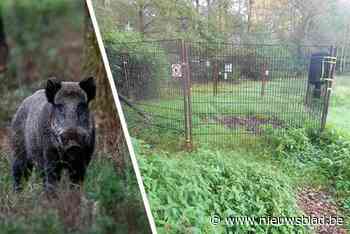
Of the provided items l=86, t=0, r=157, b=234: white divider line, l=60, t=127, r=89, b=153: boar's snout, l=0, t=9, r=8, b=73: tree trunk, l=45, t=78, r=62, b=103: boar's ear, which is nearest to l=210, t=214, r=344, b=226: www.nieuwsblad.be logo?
l=86, t=0, r=157, b=234: white divider line

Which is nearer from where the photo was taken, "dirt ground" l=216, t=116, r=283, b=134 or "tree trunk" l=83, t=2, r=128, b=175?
"tree trunk" l=83, t=2, r=128, b=175

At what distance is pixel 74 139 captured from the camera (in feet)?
2.59

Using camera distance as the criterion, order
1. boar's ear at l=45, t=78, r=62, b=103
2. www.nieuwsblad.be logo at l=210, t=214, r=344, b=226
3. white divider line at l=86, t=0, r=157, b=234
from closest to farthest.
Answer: boar's ear at l=45, t=78, r=62, b=103 < white divider line at l=86, t=0, r=157, b=234 < www.nieuwsblad.be logo at l=210, t=214, r=344, b=226

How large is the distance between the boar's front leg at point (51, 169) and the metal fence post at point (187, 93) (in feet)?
1.39

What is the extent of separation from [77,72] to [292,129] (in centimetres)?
67

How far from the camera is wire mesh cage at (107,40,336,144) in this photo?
42.1 inches

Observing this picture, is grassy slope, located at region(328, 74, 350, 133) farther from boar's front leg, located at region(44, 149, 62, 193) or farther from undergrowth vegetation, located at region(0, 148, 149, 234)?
boar's front leg, located at region(44, 149, 62, 193)

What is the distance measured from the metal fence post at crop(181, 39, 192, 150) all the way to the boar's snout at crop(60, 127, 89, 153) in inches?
15.2

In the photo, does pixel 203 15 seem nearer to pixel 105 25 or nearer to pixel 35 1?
pixel 105 25

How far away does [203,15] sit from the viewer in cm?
107

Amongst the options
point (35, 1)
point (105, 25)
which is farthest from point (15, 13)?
point (105, 25)

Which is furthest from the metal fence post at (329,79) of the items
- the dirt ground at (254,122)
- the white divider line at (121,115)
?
the white divider line at (121,115)

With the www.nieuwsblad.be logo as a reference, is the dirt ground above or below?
above

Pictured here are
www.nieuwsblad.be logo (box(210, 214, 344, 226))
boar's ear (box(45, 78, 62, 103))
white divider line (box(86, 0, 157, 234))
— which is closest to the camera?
boar's ear (box(45, 78, 62, 103))
